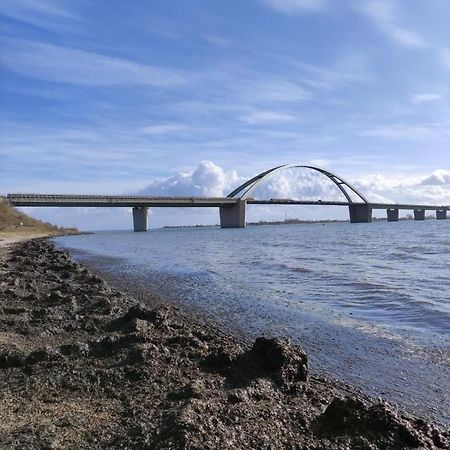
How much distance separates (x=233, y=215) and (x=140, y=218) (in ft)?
95.8

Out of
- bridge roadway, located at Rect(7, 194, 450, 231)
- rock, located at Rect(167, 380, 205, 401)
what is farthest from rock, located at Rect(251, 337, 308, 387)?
bridge roadway, located at Rect(7, 194, 450, 231)

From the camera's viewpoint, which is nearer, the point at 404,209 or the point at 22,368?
the point at 22,368

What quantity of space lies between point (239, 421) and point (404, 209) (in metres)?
194

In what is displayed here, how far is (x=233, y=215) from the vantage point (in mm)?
151125

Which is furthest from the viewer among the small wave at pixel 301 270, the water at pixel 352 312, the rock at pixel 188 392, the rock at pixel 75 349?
the small wave at pixel 301 270

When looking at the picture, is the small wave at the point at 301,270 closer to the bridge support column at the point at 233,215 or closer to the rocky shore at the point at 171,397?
the rocky shore at the point at 171,397

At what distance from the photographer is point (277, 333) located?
455 inches

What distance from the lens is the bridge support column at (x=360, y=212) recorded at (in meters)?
173

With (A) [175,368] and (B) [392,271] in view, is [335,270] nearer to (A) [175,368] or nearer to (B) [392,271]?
(B) [392,271]

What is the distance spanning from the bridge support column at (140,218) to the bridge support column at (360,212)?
75.0m

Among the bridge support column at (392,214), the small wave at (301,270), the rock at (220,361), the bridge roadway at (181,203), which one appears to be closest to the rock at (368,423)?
the rock at (220,361)

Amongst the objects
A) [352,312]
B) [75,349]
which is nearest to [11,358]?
[75,349]

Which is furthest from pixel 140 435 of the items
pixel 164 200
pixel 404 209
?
pixel 404 209

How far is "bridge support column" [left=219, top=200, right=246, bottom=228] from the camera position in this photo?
488 ft
